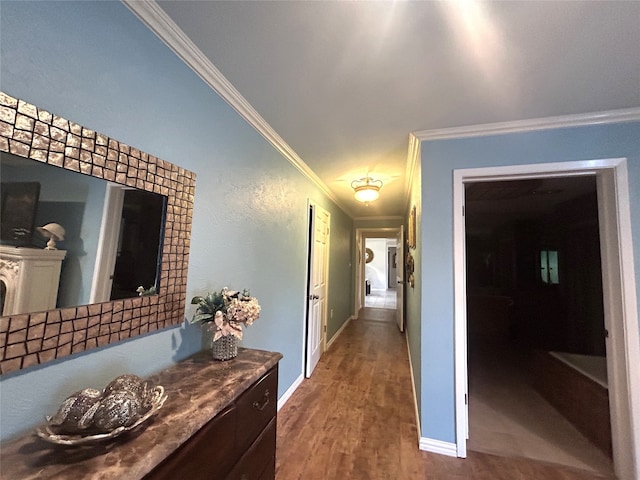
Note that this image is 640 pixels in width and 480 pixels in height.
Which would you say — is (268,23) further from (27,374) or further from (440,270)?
(440,270)

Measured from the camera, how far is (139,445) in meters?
0.69

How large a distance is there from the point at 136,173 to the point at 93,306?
1.73 ft

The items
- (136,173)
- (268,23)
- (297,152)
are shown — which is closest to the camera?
(136,173)

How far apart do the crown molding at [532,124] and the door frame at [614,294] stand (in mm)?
270

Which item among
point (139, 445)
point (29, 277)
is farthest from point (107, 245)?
point (139, 445)

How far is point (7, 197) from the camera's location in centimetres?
69

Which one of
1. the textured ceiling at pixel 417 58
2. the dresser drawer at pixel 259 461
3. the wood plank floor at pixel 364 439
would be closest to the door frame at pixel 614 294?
the wood plank floor at pixel 364 439

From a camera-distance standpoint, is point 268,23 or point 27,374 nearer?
point 27,374

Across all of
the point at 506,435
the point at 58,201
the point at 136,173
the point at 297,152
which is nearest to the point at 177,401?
the point at 58,201

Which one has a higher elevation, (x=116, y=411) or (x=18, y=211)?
(x=18, y=211)

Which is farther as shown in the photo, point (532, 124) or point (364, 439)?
point (364, 439)

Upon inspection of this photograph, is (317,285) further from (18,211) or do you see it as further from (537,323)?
(537,323)

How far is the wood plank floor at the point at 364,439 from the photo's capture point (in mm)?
1706

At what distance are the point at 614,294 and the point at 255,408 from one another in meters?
2.44
